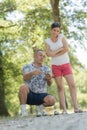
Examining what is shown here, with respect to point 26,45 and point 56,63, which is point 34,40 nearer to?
point 26,45

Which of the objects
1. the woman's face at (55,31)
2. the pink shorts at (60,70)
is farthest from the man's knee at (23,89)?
the woman's face at (55,31)

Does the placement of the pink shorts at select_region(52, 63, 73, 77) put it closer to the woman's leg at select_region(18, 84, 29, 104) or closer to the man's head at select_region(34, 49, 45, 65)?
the man's head at select_region(34, 49, 45, 65)

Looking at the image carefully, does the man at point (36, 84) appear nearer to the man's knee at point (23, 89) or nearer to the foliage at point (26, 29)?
the man's knee at point (23, 89)

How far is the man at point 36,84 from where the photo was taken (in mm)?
7664

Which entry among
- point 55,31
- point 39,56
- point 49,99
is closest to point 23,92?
point 49,99

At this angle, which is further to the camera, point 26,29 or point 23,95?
point 26,29

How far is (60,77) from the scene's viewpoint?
7.82 meters

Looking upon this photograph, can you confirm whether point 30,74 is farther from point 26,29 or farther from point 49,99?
point 26,29

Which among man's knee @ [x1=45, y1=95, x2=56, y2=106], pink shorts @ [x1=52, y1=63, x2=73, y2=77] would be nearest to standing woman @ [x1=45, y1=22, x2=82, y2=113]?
pink shorts @ [x1=52, y1=63, x2=73, y2=77]

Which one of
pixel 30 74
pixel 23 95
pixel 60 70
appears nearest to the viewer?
pixel 30 74

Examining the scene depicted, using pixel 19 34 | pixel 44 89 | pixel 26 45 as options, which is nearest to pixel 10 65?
pixel 26 45

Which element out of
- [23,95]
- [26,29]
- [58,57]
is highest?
[26,29]

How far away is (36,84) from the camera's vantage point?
25.5ft

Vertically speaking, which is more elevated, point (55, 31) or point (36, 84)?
point (55, 31)
